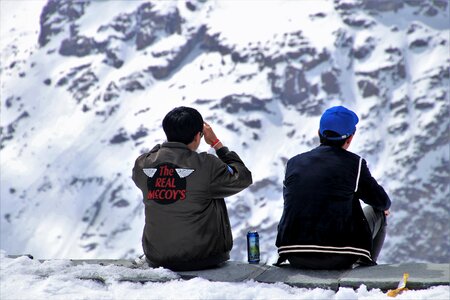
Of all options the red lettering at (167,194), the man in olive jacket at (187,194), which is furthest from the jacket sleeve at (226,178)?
the red lettering at (167,194)

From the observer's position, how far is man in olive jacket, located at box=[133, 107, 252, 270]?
9.91 metres

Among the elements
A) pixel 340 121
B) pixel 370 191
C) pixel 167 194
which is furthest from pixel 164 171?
pixel 370 191

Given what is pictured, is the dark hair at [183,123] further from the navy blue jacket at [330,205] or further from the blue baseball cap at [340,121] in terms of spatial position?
the blue baseball cap at [340,121]

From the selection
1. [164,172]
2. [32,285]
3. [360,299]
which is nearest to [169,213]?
[164,172]

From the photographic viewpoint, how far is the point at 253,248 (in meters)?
11.1

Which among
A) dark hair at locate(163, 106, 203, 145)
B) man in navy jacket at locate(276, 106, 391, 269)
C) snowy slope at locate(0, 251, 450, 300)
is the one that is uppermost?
dark hair at locate(163, 106, 203, 145)

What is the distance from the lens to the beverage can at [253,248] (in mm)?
10883

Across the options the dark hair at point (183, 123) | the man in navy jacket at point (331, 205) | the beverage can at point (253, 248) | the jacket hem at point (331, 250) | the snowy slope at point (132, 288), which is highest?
the dark hair at point (183, 123)

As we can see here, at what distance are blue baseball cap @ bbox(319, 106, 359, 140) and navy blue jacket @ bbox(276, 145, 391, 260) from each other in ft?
0.79

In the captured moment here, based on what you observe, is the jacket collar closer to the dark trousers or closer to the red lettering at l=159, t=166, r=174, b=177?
the red lettering at l=159, t=166, r=174, b=177

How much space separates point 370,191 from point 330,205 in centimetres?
55

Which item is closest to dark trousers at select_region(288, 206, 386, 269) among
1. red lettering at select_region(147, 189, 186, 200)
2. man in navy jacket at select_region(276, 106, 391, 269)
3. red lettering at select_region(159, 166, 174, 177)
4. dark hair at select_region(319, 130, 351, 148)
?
man in navy jacket at select_region(276, 106, 391, 269)

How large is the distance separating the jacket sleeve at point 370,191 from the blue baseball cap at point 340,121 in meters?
0.45

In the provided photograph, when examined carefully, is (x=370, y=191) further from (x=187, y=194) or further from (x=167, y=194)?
(x=167, y=194)
